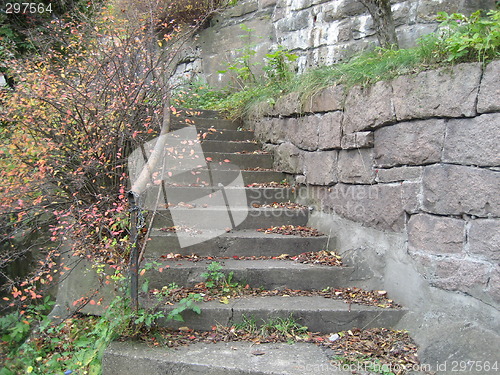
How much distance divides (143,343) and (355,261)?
61.7 inches

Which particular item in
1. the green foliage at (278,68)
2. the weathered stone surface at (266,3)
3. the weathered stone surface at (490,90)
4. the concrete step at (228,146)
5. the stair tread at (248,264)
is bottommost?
the stair tread at (248,264)

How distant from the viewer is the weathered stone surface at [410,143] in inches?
95.0

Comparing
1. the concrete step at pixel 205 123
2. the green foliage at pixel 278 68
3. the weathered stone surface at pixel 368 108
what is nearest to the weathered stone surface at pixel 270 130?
the concrete step at pixel 205 123

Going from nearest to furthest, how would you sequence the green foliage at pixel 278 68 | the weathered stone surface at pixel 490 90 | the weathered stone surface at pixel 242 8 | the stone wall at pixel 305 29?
the weathered stone surface at pixel 490 90 → the stone wall at pixel 305 29 → the green foliage at pixel 278 68 → the weathered stone surface at pixel 242 8

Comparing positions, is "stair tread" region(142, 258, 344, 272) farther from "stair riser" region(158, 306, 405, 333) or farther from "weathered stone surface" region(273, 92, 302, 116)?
"weathered stone surface" region(273, 92, 302, 116)

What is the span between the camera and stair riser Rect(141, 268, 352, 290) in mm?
2873

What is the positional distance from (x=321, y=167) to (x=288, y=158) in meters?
0.64

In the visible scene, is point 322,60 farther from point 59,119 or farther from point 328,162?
point 59,119

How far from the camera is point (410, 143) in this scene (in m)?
2.55

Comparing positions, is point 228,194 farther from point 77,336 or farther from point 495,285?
point 495,285

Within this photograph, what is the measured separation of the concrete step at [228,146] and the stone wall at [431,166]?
1468 mm

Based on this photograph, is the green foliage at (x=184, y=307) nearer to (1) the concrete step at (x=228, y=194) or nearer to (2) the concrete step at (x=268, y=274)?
(2) the concrete step at (x=268, y=274)

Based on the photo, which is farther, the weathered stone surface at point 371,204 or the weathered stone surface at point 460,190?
the weathered stone surface at point 371,204

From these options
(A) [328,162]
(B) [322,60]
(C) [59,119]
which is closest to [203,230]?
(A) [328,162]
